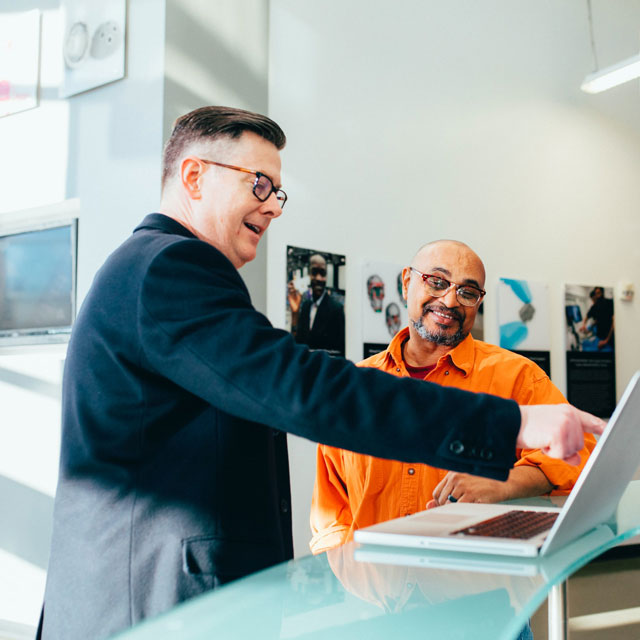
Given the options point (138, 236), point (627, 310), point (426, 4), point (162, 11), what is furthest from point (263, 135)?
point (627, 310)

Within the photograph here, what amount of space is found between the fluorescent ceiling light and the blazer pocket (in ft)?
14.6

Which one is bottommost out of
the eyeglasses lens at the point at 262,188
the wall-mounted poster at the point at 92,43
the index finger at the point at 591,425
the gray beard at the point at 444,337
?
the index finger at the point at 591,425

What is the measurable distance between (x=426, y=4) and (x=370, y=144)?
1.11 metres

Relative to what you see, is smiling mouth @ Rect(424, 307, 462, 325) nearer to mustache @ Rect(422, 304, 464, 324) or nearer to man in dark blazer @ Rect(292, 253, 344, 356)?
mustache @ Rect(422, 304, 464, 324)

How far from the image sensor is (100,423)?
1104 millimetres

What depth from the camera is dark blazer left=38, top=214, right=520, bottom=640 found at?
1.00m

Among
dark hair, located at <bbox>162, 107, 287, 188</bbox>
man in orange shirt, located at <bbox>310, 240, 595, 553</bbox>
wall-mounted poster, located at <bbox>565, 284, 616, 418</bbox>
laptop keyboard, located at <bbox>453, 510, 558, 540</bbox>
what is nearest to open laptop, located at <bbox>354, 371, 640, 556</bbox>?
laptop keyboard, located at <bbox>453, 510, 558, 540</bbox>

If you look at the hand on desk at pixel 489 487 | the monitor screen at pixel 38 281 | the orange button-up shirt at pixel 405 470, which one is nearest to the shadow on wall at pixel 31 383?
the monitor screen at pixel 38 281

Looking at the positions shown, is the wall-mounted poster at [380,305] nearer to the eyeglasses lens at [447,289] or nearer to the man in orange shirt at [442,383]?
the man in orange shirt at [442,383]

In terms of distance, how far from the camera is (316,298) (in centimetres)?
376

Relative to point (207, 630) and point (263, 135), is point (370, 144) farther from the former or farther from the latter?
point (207, 630)

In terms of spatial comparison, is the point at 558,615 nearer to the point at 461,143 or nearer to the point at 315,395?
the point at 315,395

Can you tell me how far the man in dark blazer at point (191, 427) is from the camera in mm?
995

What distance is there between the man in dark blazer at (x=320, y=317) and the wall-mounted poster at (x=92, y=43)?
132cm
